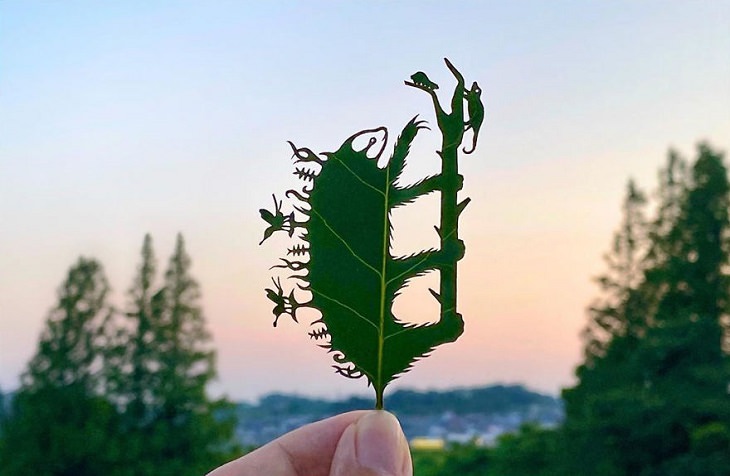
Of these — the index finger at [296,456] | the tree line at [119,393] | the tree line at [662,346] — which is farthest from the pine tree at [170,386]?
the index finger at [296,456]

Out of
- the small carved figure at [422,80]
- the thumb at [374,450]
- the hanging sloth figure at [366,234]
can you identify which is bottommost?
the thumb at [374,450]

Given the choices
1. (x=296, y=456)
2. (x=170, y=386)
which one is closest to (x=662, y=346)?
(x=170, y=386)

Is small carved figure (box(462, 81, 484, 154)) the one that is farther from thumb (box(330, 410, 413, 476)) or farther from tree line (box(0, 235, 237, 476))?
tree line (box(0, 235, 237, 476))

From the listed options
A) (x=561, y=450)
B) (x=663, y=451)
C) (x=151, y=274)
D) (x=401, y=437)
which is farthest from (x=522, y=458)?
(x=401, y=437)

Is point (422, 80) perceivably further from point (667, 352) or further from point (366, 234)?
point (667, 352)

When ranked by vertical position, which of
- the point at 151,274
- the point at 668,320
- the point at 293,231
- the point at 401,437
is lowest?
the point at 401,437

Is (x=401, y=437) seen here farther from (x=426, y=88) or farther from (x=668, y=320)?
(x=668, y=320)

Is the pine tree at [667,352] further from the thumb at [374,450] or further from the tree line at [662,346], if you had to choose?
the thumb at [374,450]
